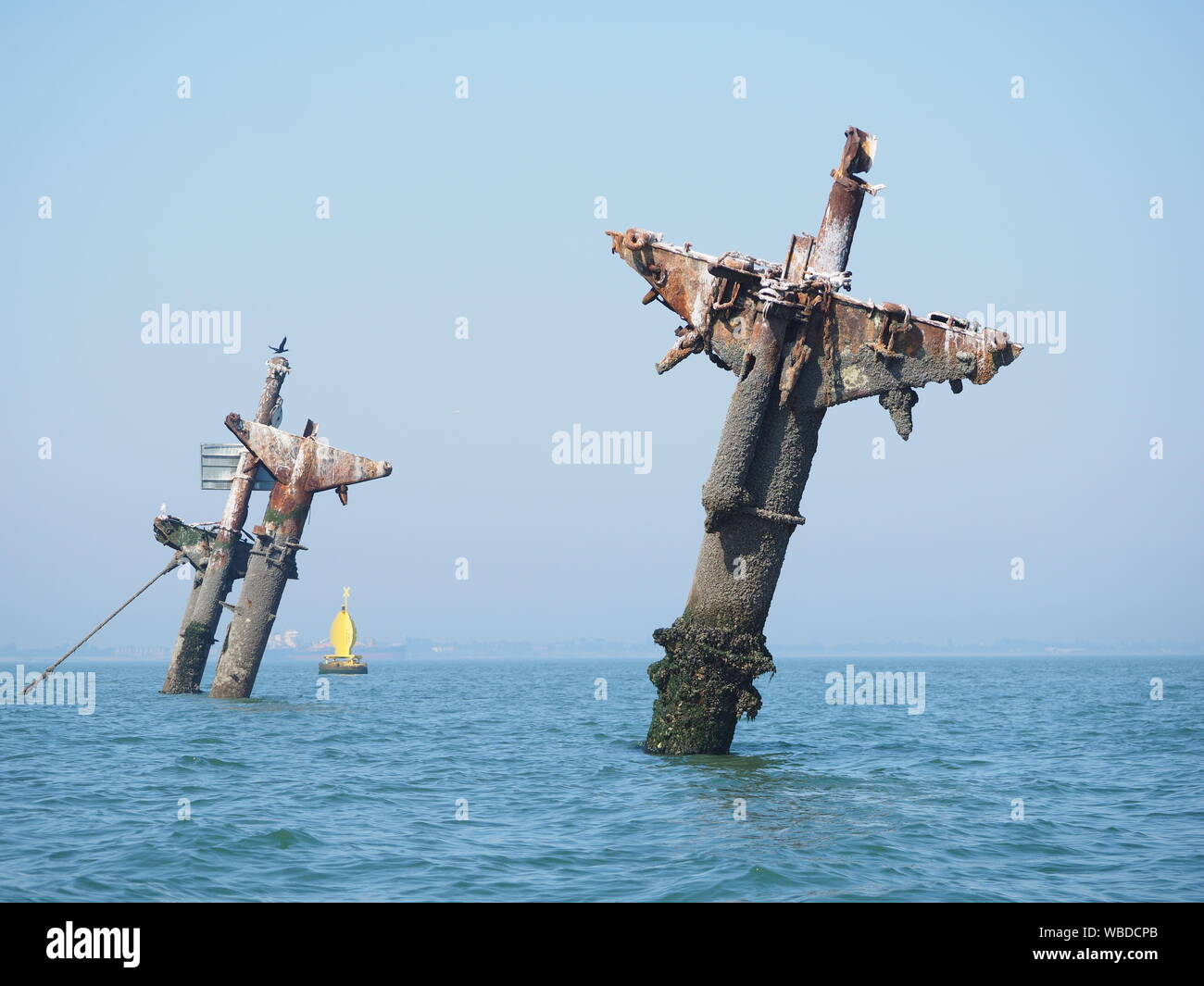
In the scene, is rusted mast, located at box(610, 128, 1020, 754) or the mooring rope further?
the mooring rope

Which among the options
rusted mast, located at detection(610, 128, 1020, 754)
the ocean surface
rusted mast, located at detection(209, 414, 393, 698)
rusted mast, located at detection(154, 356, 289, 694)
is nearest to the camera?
the ocean surface

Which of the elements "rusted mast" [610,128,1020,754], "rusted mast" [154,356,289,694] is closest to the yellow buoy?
"rusted mast" [154,356,289,694]

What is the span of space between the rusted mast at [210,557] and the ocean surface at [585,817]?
24.4 feet

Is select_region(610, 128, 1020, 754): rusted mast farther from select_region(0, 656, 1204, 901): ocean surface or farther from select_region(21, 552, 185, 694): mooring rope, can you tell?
select_region(21, 552, 185, 694): mooring rope

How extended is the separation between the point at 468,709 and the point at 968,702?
17.9 meters

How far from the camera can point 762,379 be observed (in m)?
16.1

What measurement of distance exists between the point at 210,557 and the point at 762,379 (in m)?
21.0

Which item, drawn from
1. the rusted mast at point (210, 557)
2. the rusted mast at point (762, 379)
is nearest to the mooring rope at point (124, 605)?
the rusted mast at point (210, 557)

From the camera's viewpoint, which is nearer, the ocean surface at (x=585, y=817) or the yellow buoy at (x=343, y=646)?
the ocean surface at (x=585, y=817)

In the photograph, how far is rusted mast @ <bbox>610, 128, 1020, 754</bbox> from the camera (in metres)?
15.9

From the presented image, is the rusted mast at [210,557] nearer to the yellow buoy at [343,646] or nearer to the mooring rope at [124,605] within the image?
the mooring rope at [124,605]

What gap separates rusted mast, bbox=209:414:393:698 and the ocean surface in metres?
3.95

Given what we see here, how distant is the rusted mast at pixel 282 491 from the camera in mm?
27750
